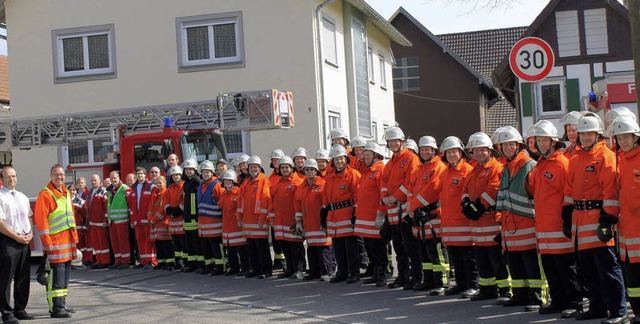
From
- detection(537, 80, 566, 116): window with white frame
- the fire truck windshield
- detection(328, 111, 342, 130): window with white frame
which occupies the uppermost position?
detection(537, 80, 566, 116): window with white frame

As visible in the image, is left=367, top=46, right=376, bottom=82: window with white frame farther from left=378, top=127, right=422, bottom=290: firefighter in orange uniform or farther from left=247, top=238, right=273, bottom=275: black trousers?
left=378, top=127, right=422, bottom=290: firefighter in orange uniform

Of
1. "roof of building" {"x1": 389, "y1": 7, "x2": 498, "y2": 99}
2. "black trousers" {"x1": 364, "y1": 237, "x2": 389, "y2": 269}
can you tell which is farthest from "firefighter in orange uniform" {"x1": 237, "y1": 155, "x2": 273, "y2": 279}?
"roof of building" {"x1": 389, "y1": 7, "x2": 498, "y2": 99}

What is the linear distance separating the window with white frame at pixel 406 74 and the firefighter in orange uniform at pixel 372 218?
108 feet

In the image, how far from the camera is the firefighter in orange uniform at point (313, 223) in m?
13.2

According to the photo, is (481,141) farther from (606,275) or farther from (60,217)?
(60,217)

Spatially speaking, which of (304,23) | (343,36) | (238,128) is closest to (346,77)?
(343,36)

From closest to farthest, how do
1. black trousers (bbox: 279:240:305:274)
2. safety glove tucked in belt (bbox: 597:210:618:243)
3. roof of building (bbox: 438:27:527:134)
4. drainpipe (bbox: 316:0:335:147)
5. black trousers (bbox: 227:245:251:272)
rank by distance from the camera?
safety glove tucked in belt (bbox: 597:210:618:243)
black trousers (bbox: 279:240:305:274)
black trousers (bbox: 227:245:251:272)
drainpipe (bbox: 316:0:335:147)
roof of building (bbox: 438:27:527:134)

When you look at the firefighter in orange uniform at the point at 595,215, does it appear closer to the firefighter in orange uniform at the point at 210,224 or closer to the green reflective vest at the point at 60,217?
the green reflective vest at the point at 60,217

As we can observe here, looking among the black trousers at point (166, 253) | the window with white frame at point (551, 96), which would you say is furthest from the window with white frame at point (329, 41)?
the window with white frame at point (551, 96)

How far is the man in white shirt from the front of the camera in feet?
34.5

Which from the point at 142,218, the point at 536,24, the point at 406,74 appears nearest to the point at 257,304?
the point at 142,218

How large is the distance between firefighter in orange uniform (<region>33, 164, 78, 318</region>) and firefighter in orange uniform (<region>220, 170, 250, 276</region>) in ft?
11.5

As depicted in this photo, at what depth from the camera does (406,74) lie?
149ft

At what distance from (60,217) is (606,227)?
6.41 metres
